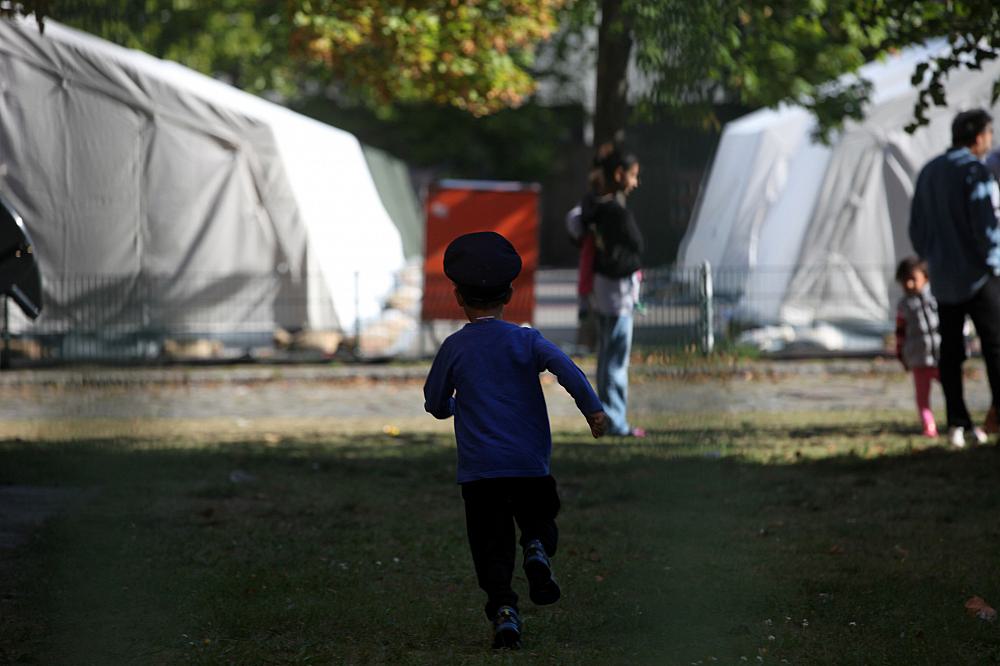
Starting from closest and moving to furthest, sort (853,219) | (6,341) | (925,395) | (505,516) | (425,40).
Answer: (505,516) < (925,395) < (6,341) < (425,40) < (853,219)

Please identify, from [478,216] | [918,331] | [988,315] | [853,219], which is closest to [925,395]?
[918,331]

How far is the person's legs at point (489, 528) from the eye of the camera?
15.6ft

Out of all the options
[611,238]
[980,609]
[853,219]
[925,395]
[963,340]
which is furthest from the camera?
[853,219]

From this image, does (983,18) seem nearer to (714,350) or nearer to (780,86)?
(714,350)

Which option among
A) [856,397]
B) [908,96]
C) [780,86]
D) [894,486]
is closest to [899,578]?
[894,486]

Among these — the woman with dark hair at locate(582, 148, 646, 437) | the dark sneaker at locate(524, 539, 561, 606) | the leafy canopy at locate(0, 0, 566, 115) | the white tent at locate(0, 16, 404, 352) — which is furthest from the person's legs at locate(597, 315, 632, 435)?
the leafy canopy at locate(0, 0, 566, 115)

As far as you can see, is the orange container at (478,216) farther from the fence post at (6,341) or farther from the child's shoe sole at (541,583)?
the child's shoe sole at (541,583)

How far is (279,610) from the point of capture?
17.0 feet

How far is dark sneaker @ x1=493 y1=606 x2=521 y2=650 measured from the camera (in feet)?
15.2

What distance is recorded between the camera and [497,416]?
188 inches

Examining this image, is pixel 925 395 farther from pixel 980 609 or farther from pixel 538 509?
pixel 538 509

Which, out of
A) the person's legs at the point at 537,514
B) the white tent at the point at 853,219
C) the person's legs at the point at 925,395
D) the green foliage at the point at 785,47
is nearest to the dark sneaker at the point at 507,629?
the person's legs at the point at 537,514

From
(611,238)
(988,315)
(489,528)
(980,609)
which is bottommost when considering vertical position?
(980,609)

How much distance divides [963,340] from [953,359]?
13cm
